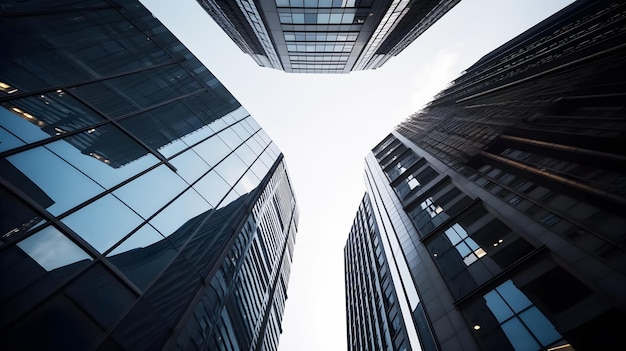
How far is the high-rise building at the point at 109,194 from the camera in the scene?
7363 millimetres

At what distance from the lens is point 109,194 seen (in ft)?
33.5

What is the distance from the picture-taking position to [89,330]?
757 centimetres

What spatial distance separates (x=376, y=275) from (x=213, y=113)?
3122 centimetres

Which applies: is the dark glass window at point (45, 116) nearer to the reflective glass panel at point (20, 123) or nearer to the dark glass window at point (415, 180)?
the reflective glass panel at point (20, 123)

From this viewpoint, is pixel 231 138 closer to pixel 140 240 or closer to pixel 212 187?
pixel 212 187

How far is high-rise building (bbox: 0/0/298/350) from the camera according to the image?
7363 millimetres

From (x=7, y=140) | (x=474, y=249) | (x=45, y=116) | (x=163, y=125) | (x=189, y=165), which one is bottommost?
(x=474, y=249)

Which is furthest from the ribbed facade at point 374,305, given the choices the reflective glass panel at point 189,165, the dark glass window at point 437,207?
the reflective glass panel at point 189,165

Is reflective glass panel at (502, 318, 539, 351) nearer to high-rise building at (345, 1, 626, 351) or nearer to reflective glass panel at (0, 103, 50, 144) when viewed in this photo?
high-rise building at (345, 1, 626, 351)

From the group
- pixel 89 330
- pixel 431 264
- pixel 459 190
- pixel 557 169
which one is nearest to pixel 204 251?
pixel 89 330

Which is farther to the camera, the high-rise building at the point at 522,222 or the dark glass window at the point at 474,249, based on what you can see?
the dark glass window at the point at 474,249

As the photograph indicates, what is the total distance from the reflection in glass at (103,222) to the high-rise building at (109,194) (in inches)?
1.6

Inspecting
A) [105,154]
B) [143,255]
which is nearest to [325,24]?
[105,154]

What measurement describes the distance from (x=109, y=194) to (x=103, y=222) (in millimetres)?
1279
